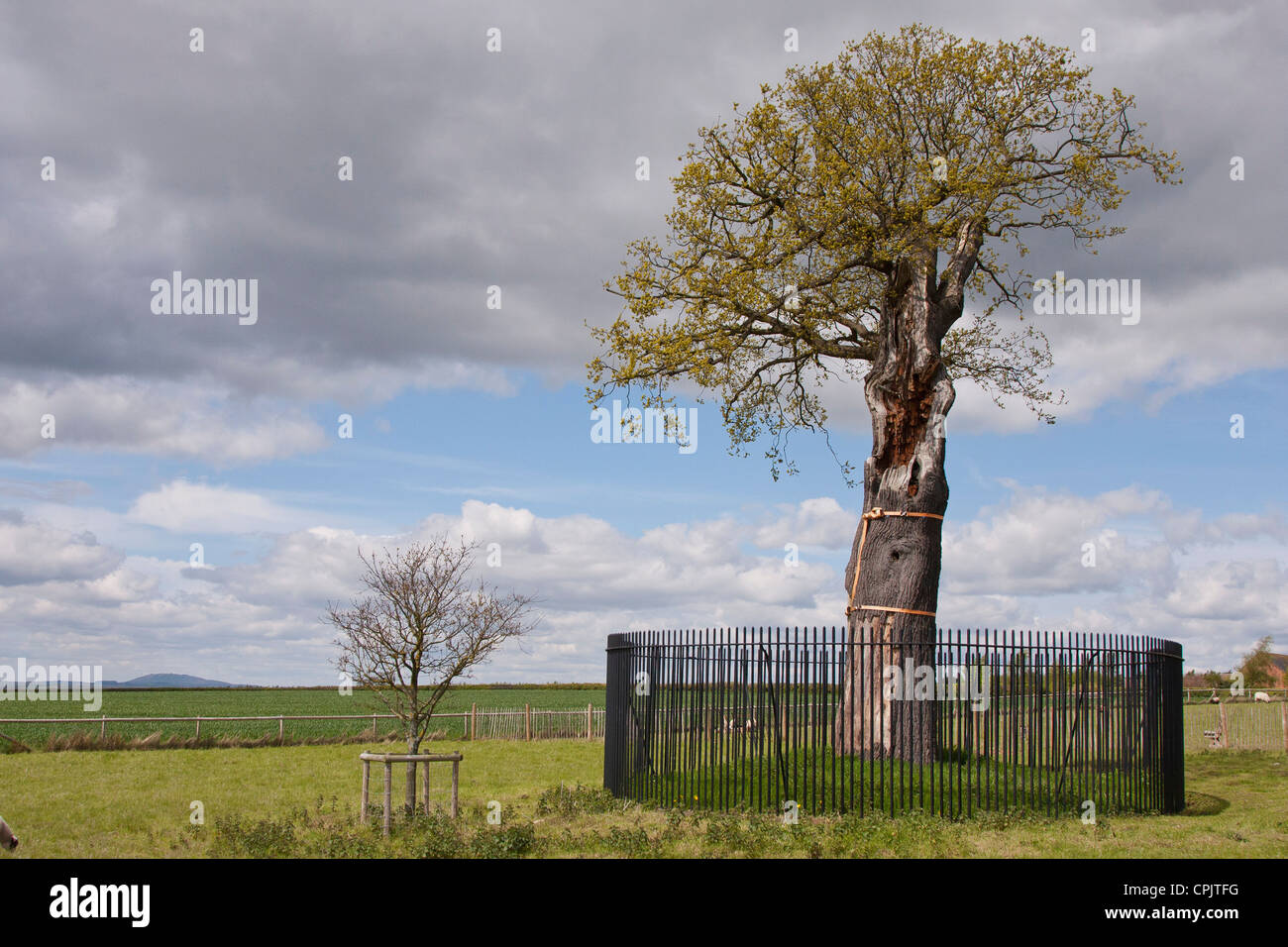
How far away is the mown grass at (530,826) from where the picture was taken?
37.2 feet

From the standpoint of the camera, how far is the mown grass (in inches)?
446

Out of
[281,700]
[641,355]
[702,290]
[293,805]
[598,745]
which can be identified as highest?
[702,290]

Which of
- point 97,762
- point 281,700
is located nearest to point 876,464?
point 97,762

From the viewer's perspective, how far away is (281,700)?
7456 centimetres

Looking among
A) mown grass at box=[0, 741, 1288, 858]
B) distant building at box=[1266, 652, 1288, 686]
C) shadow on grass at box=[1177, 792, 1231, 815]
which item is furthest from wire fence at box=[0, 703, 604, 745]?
distant building at box=[1266, 652, 1288, 686]

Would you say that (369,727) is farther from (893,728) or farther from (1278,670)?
(1278,670)

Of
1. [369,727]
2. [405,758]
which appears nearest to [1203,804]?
[405,758]

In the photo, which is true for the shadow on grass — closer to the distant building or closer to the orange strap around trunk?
the orange strap around trunk

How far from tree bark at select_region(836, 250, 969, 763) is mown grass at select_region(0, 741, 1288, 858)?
8.44 ft

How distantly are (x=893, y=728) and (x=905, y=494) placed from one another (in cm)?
399

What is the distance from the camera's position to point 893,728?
15008 millimetres

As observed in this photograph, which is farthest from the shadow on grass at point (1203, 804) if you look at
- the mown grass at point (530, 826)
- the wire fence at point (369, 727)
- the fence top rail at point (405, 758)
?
the wire fence at point (369, 727)
